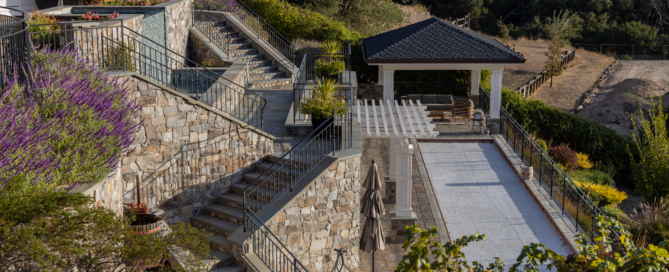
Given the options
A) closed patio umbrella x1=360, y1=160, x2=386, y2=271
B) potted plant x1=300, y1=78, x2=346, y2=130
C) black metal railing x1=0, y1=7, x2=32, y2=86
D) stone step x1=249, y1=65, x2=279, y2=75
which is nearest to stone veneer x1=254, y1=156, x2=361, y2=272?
closed patio umbrella x1=360, y1=160, x2=386, y2=271

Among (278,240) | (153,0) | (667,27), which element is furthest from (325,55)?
(667,27)

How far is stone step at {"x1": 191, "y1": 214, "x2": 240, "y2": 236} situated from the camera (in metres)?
11.7

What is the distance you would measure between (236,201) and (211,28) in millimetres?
12187

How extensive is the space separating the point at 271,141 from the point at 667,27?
2092 inches

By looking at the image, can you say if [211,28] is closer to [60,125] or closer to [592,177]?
[592,177]

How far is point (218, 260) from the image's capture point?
1088cm

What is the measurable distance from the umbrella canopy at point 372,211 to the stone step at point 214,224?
8.12 feet

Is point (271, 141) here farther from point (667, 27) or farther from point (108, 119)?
point (667, 27)

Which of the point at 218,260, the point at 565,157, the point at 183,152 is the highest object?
the point at 183,152

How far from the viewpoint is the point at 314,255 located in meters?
12.0

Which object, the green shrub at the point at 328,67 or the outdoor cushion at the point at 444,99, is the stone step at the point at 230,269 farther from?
the outdoor cushion at the point at 444,99

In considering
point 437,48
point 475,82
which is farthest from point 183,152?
point 475,82

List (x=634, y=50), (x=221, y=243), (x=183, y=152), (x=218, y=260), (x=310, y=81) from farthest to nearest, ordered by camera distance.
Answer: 1. (x=634, y=50)
2. (x=310, y=81)
3. (x=183, y=152)
4. (x=221, y=243)
5. (x=218, y=260)

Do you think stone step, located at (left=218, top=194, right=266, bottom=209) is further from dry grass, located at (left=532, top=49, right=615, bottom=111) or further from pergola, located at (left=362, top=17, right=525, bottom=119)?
Result: dry grass, located at (left=532, top=49, right=615, bottom=111)
